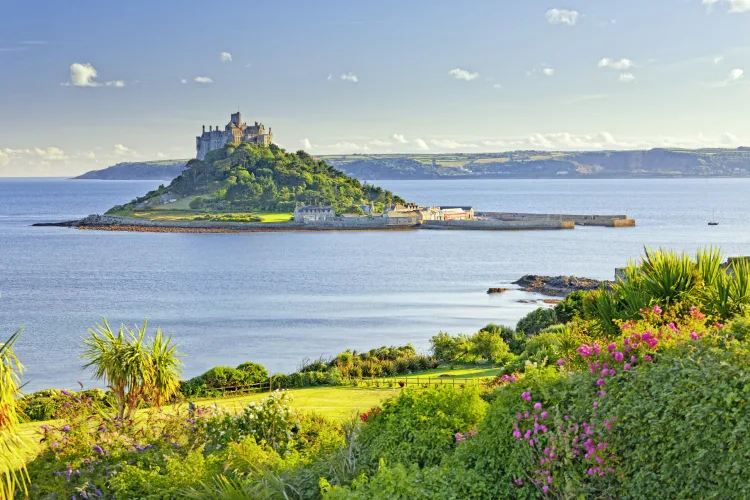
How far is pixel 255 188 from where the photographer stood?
170125 millimetres

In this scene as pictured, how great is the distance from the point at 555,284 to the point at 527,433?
5767cm

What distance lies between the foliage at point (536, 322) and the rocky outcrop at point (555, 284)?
73.9 feet

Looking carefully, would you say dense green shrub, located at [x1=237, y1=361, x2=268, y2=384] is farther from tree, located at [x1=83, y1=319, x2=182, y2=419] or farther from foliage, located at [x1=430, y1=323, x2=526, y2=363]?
tree, located at [x1=83, y1=319, x2=182, y2=419]

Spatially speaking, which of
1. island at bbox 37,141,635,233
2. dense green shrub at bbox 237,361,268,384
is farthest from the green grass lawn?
dense green shrub at bbox 237,361,268,384

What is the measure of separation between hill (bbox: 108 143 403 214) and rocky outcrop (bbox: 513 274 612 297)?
3621 inches

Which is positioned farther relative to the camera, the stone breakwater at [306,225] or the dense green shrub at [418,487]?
the stone breakwater at [306,225]

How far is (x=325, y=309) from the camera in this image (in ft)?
192

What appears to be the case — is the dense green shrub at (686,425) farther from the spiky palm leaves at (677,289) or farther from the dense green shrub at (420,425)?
the spiky palm leaves at (677,289)

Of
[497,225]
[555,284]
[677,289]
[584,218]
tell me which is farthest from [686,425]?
[584,218]

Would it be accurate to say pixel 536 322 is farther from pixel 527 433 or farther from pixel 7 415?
pixel 7 415

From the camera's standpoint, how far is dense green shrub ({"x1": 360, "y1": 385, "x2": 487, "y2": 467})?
9992 mm

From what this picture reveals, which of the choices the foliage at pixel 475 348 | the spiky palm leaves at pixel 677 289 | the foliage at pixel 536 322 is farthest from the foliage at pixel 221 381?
the foliage at pixel 536 322

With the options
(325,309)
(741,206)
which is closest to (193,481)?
(325,309)

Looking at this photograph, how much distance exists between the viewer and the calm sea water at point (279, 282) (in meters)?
46.0
